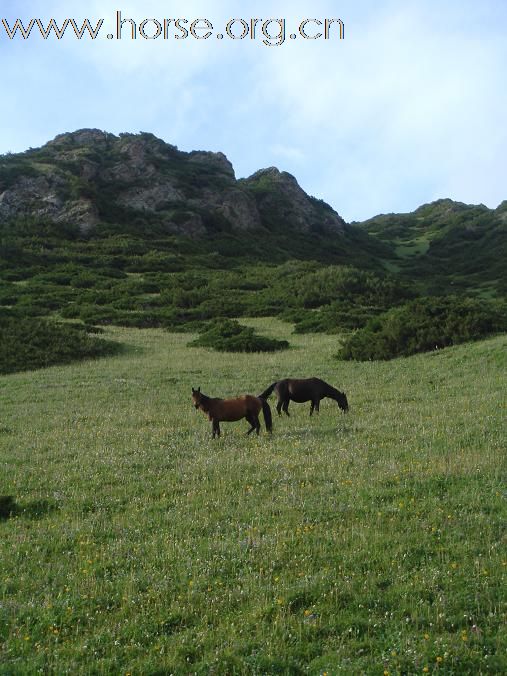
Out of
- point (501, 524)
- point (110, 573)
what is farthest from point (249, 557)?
point (501, 524)

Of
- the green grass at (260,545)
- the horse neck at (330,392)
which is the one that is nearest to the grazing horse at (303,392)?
the horse neck at (330,392)

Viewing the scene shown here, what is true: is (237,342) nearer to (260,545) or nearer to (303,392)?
(303,392)

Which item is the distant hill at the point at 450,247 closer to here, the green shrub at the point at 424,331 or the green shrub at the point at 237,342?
the green shrub at the point at 237,342

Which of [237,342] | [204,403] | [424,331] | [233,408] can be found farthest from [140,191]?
[233,408]

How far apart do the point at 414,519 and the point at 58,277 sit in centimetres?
5230

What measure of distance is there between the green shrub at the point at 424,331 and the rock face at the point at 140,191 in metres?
60.3

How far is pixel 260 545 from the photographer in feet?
26.0

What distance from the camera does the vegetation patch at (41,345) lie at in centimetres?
2870

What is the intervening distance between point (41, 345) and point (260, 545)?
83.5 ft

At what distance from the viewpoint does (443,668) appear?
5.45 m

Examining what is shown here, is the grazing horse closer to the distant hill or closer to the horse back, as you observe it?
the horse back

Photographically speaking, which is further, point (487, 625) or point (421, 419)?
point (421, 419)

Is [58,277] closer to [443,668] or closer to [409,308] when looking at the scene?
[409,308]

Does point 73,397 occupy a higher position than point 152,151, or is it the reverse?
point 152,151
